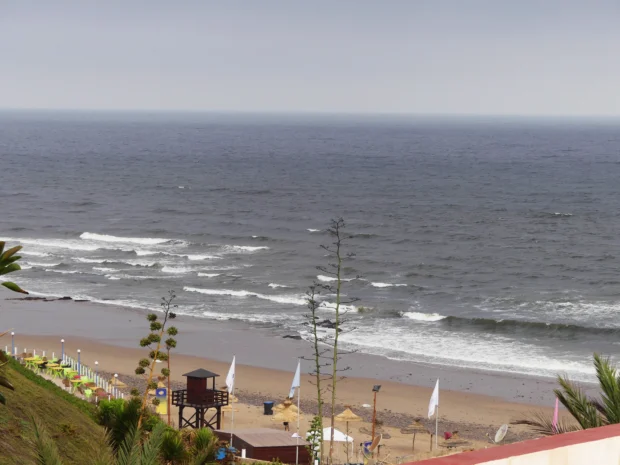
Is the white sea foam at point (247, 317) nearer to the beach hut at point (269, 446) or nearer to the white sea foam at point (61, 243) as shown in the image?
the beach hut at point (269, 446)

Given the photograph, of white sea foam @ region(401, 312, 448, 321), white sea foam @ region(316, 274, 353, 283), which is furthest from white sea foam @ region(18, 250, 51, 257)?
white sea foam @ region(401, 312, 448, 321)

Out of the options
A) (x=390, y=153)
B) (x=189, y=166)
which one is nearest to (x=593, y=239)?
(x=189, y=166)

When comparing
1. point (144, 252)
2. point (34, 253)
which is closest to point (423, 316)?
point (144, 252)

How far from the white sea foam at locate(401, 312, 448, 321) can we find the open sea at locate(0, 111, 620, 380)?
0.14 m

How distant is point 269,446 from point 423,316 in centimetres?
2671

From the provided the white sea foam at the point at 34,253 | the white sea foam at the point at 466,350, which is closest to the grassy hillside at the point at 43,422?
the white sea foam at the point at 466,350

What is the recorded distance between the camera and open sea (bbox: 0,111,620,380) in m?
49.7

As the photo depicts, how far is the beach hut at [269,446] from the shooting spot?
88.1 feet

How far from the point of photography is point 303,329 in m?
49.1

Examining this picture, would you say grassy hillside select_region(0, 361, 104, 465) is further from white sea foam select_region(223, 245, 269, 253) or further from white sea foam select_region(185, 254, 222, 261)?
white sea foam select_region(223, 245, 269, 253)

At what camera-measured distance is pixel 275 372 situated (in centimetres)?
4131

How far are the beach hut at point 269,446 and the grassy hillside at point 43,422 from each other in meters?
5.31

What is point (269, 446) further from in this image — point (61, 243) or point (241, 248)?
point (61, 243)

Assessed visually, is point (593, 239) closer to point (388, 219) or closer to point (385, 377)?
point (388, 219)
